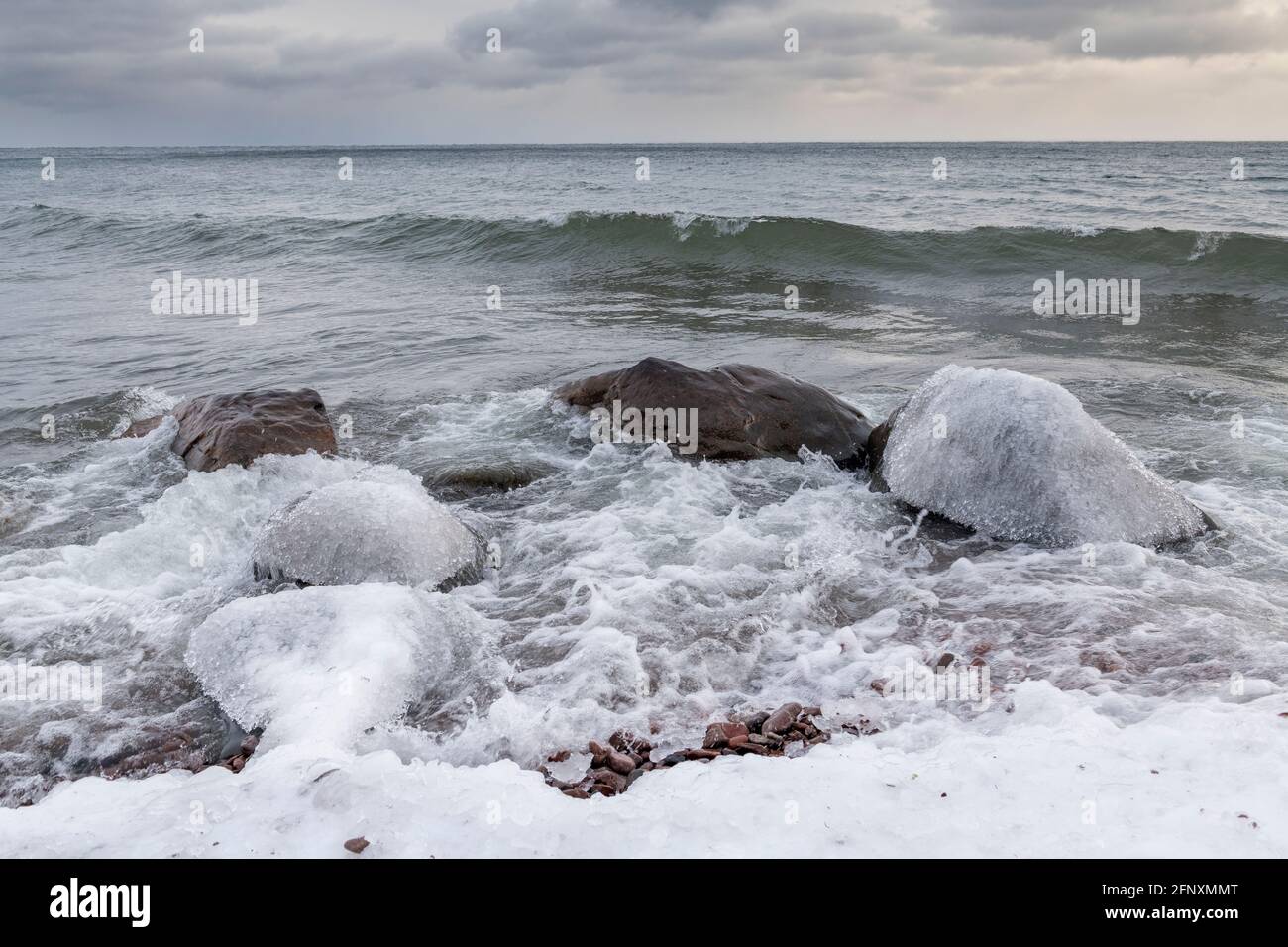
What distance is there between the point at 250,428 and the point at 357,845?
481 centimetres

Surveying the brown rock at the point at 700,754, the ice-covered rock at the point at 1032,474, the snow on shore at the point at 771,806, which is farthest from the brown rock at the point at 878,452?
the brown rock at the point at 700,754

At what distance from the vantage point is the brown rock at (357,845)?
2.57 m

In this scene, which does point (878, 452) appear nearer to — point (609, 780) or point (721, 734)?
point (721, 734)

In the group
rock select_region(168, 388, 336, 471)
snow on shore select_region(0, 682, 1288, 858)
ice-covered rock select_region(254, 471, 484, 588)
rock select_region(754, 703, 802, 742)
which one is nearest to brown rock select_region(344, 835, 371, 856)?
snow on shore select_region(0, 682, 1288, 858)

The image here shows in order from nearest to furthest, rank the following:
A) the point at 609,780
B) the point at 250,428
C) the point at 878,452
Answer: the point at 609,780
the point at 878,452
the point at 250,428

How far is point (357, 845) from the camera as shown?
102 inches

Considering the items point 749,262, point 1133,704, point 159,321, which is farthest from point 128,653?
point 749,262

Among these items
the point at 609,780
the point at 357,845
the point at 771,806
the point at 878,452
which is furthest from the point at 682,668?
the point at 878,452

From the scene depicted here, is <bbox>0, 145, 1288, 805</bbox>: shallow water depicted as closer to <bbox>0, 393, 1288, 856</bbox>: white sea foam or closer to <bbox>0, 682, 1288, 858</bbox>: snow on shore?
<bbox>0, 393, 1288, 856</bbox>: white sea foam

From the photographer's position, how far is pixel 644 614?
465 centimetres

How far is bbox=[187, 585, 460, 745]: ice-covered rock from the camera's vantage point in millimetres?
3740

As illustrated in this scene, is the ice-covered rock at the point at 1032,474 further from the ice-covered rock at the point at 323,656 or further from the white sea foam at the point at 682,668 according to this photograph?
the ice-covered rock at the point at 323,656

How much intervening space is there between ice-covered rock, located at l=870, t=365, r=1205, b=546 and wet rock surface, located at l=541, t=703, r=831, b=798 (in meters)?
2.36
